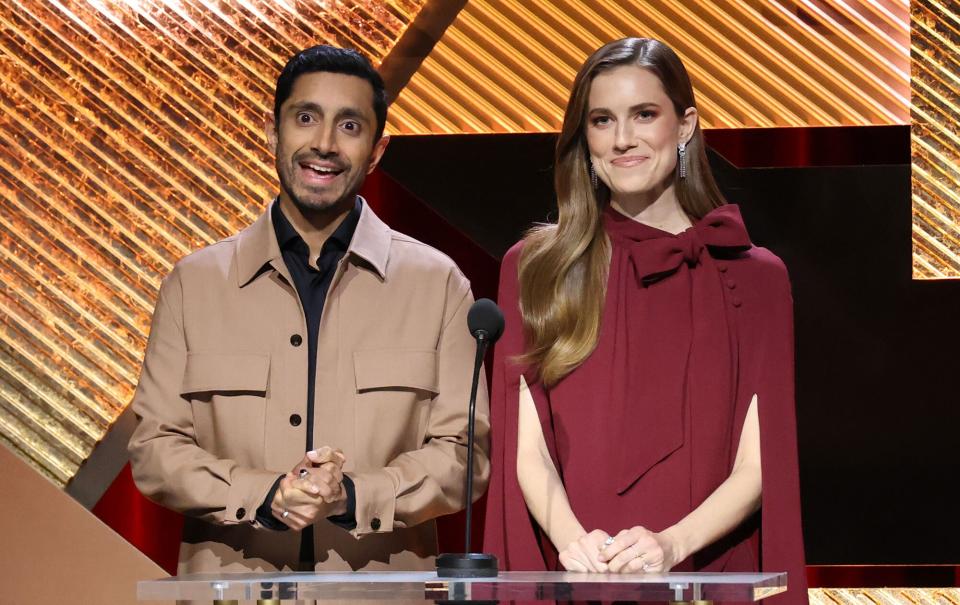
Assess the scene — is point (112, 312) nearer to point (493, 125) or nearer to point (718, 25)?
point (493, 125)

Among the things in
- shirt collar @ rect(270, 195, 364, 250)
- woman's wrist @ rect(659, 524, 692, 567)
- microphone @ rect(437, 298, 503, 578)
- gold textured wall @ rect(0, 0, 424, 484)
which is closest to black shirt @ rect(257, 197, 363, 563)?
shirt collar @ rect(270, 195, 364, 250)

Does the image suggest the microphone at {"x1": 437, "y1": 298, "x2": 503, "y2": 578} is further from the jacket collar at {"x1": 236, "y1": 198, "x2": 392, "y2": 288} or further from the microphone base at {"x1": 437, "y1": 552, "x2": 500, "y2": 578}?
the jacket collar at {"x1": 236, "y1": 198, "x2": 392, "y2": 288}

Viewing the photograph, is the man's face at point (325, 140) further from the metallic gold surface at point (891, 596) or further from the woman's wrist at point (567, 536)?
the metallic gold surface at point (891, 596)

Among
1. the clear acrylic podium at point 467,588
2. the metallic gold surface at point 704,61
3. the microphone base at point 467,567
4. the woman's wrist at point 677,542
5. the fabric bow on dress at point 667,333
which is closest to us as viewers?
the clear acrylic podium at point 467,588

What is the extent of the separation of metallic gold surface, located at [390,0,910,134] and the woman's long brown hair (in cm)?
100

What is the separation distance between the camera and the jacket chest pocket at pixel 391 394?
2754 millimetres

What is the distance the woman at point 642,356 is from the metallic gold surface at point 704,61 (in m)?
1.02

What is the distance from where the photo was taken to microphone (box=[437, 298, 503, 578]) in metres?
2.04

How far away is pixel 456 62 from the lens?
3.83 meters

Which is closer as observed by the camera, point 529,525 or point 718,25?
point 529,525

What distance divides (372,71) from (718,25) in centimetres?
124

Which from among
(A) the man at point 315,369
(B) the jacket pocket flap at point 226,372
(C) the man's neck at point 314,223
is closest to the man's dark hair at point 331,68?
(A) the man at point 315,369

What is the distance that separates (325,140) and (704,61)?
4.43 feet

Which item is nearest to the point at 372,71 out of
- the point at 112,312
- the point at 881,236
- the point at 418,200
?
the point at 418,200
